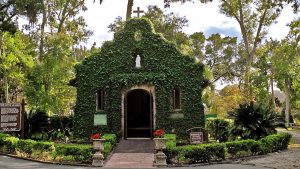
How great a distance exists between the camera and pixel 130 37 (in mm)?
23062

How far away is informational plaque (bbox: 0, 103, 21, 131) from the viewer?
703 inches

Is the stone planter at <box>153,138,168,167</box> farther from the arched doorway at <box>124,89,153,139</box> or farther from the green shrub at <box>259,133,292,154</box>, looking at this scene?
the arched doorway at <box>124,89,153,139</box>

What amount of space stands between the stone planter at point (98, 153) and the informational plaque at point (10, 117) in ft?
18.4

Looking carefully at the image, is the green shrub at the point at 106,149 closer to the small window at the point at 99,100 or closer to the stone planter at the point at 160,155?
the stone planter at the point at 160,155

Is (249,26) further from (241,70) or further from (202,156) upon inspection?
(202,156)

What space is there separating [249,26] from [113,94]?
2165cm

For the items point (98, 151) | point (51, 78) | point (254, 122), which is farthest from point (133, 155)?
point (51, 78)

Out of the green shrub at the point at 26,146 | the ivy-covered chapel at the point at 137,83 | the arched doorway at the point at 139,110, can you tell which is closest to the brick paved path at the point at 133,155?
the ivy-covered chapel at the point at 137,83

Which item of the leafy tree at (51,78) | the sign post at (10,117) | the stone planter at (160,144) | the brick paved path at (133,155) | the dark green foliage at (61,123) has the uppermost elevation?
the leafy tree at (51,78)

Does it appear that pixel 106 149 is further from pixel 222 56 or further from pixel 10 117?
pixel 222 56

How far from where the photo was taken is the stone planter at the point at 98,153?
603 inches

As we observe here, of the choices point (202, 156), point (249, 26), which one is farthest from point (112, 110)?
point (249, 26)

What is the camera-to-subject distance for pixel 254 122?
779 inches

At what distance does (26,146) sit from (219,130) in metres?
13.2
